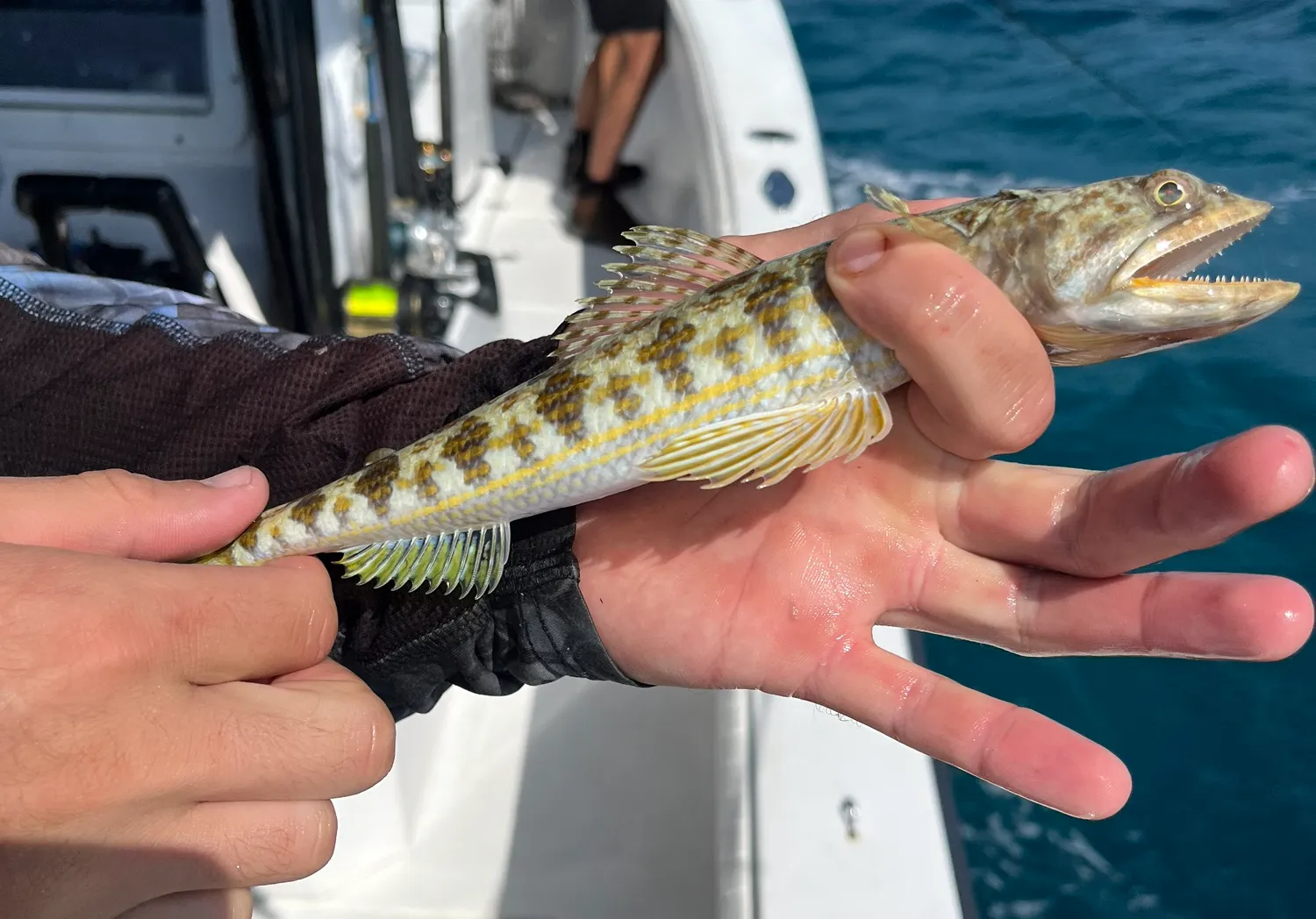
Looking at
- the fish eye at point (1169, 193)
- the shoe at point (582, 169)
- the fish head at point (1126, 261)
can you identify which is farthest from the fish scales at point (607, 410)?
the shoe at point (582, 169)

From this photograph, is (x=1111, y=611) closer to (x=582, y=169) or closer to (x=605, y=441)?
(x=605, y=441)

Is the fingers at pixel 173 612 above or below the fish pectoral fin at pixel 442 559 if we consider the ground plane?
above

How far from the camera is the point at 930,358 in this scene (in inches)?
91.8

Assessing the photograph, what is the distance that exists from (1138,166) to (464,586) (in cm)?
1071

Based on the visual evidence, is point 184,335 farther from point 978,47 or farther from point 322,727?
point 978,47

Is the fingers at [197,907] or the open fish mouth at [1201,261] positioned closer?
the fingers at [197,907]

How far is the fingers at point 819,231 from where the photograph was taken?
3119 mm

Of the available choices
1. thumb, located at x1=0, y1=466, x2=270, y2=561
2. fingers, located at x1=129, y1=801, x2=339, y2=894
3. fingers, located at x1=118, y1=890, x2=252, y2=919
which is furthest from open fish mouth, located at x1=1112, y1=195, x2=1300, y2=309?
fingers, located at x1=118, y1=890, x2=252, y2=919

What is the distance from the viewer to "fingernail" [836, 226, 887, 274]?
233 cm

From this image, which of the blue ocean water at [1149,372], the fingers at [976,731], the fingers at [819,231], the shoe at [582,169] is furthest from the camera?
the shoe at [582,169]

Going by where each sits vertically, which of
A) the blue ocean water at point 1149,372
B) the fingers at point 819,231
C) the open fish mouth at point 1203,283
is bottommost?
the blue ocean water at point 1149,372

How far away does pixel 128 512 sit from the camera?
2381 mm

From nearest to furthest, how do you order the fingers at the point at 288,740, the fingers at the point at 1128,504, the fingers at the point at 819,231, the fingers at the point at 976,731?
the fingers at the point at 288,740 < the fingers at the point at 1128,504 < the fingers at the point at 976,731 < the fingers at the point at 819,231

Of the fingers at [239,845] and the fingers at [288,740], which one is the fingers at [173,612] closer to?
the fingers at [288,740]
